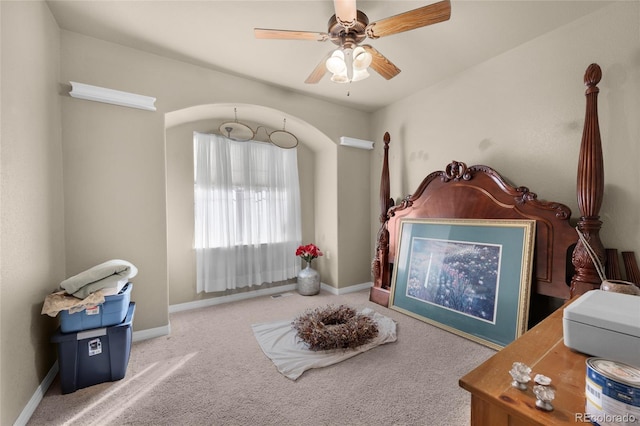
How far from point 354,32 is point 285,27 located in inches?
27.7

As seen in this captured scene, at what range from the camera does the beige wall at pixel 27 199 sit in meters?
1.39

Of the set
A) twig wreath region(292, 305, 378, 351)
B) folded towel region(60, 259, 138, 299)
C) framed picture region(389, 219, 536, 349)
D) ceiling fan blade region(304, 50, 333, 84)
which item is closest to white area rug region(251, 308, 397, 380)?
twig wreath region(292, 305, 378, 351)

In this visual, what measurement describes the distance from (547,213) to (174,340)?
11.0 feet

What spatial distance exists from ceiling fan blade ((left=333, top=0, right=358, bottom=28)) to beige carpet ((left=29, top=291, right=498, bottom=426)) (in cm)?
233

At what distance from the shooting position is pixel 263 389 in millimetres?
1751

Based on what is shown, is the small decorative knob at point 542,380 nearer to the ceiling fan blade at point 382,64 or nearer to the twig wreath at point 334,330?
the twig wreath at point 334,330

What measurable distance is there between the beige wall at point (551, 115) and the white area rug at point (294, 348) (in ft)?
6.07

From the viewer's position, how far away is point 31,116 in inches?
66.9

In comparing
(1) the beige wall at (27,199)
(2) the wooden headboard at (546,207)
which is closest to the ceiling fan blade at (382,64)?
(2) the wooden headboard at (546,207)

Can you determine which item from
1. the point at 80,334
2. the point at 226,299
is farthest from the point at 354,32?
the point at 226,299

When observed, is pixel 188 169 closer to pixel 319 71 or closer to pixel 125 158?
pixel 125 158

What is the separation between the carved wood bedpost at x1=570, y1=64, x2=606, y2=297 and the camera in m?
1.85

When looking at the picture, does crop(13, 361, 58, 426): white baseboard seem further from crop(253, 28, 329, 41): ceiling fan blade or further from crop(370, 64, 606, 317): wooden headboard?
crop(370, 64, 606, 317): wooden headboard

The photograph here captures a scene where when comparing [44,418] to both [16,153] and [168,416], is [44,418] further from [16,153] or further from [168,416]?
[16,153]
